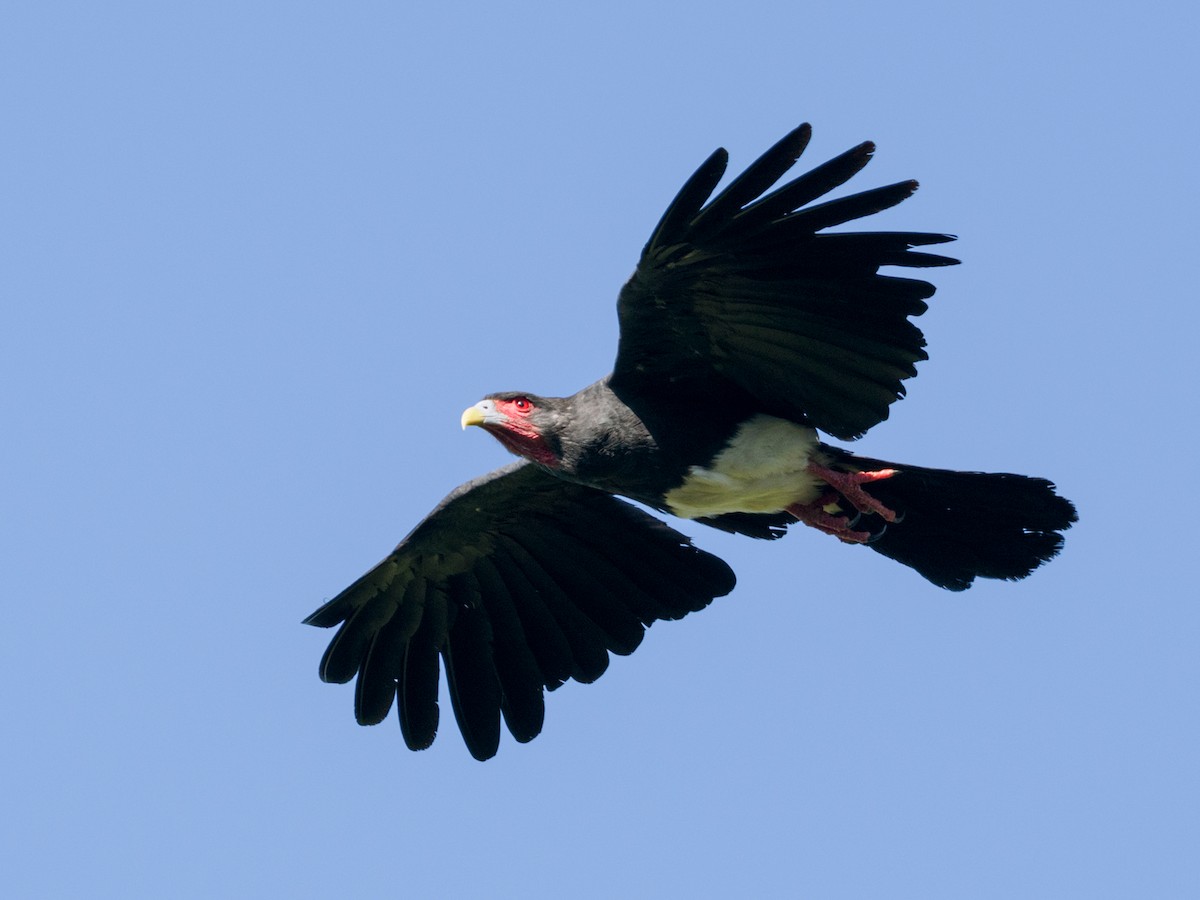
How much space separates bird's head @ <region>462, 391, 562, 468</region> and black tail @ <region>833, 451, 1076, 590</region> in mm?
1742

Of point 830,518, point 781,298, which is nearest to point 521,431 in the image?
point 781,298

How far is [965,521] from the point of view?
1130 cm

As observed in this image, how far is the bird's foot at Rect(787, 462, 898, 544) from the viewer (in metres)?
11.1

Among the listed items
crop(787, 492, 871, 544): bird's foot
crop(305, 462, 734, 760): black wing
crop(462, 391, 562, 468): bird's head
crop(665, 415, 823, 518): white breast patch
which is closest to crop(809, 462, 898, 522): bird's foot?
crop(665, 415, 823, 518): white breast patch

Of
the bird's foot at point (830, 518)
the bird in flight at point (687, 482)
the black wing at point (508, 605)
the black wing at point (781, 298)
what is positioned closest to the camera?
the black wing at point (781, 298)

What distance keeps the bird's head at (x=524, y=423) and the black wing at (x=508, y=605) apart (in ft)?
3.75

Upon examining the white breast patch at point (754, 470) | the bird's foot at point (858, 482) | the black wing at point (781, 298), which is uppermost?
the black wing at point (781, 298)

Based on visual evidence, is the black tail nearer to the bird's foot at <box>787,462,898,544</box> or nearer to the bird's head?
the bird's foot at <box>787,462,898,544</box>

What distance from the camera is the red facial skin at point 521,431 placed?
1099cm

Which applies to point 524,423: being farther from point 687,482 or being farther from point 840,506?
point 840,506

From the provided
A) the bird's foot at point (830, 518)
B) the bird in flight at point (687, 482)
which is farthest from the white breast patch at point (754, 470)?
the bird's foot at point (830, 518)

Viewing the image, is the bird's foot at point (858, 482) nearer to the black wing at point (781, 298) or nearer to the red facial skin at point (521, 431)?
the black wing at point (781, 298)

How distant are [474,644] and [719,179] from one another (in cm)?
426

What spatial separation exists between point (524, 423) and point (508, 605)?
195 centimetres
